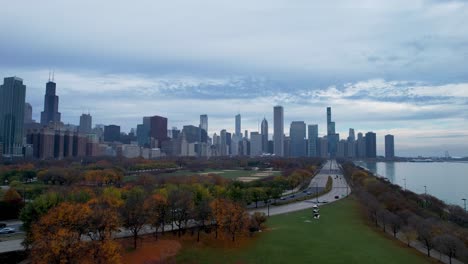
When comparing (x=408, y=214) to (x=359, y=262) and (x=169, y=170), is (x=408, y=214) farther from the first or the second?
(x=169, y=170)

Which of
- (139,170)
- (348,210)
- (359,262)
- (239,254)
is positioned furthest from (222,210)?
(139,170)

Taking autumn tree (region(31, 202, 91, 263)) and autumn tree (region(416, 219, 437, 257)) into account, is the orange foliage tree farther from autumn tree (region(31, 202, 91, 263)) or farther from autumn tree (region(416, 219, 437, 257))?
autumn tree (region(416, 219, 437, 257))

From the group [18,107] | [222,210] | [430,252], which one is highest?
[18,107]

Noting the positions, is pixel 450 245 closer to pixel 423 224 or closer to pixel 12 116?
pixel 423 224

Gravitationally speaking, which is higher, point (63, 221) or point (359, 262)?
point (63, 221)

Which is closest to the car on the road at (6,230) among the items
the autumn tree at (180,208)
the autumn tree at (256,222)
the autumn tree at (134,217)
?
the autumn tree at (134,217)

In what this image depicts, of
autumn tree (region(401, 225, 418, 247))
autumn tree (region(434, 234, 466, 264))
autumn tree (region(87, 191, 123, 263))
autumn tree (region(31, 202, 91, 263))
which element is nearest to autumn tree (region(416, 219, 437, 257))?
autumn tree (region(401, 225, 418, 247))
